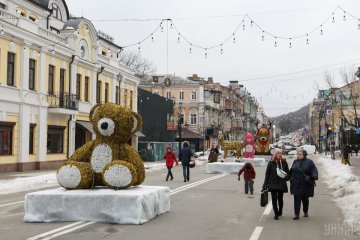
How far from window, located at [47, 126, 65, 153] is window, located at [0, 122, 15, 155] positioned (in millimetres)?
4375

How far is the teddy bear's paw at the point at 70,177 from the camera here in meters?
11.4

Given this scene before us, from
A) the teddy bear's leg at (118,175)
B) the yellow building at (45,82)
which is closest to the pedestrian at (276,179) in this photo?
the teddy bear's leg at (118,175)

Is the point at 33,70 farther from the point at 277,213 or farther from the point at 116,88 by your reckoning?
the point at 277,213

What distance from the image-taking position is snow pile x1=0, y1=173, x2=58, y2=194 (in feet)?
66.7

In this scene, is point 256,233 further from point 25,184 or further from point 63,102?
point 63,102

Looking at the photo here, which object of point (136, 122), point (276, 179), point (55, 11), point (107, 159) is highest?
point (55, 11)

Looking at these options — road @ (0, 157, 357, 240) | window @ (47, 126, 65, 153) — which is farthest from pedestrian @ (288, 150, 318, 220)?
window @ (47, 126, 65, 153)

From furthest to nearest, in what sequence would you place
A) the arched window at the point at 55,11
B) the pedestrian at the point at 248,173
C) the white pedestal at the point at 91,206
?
the arched window at the point at 55,11
the pedestrian at the point at 248,173
the white pedestal at the point at 91,206

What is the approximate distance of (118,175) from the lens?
37.2 feet

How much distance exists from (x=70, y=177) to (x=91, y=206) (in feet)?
2.93

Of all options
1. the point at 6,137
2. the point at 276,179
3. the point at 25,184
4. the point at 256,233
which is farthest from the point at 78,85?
the point at 256,233

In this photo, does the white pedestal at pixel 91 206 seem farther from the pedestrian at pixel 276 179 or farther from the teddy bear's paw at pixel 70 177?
the pedestrian at pixel 276 179

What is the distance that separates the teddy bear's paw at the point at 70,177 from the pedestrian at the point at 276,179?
4200 millimetres

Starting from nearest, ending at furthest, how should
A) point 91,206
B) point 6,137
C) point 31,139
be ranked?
1. point 91,206
2. point 6,137
3. point 31,139
